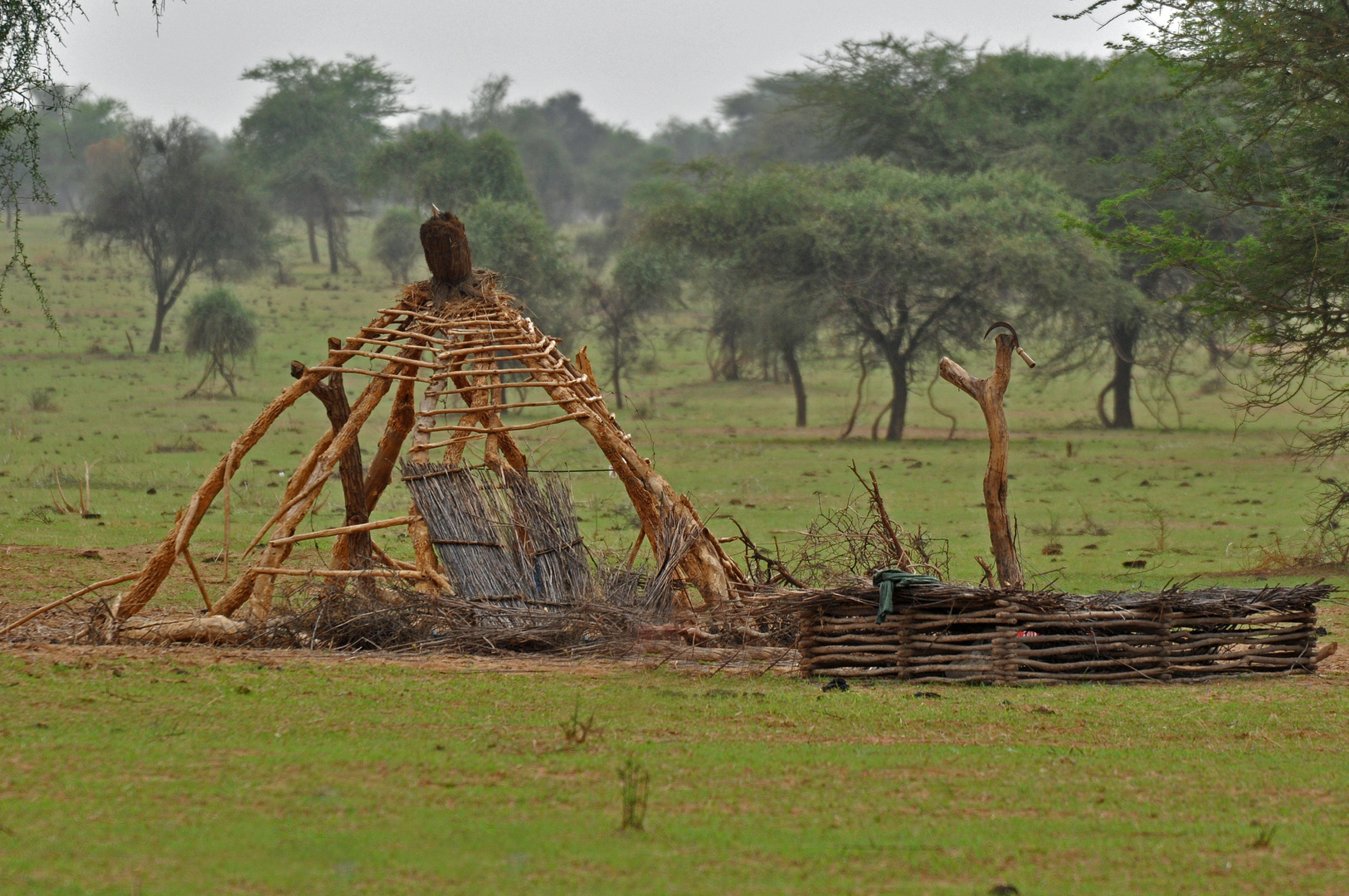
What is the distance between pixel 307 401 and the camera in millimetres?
32375

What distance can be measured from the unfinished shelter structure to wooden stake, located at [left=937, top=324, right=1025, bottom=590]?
1738 millimetres

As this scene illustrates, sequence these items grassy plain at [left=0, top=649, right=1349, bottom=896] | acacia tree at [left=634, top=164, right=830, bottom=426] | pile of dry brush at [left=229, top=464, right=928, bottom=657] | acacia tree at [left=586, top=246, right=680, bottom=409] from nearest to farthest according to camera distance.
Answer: grassy plain at [left=0, top=649, right=1349, bottom=896]
pile of dry brush at [left=229, top=464, right=928, bottom=657]
acacia tree at [left=634, top=164, right=830, bottom=426]
acacia tree at [left=586, top=246, right=680, bottom=409]

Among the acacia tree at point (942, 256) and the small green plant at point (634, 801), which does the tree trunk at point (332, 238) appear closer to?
the acacia tree at point (942, 256)

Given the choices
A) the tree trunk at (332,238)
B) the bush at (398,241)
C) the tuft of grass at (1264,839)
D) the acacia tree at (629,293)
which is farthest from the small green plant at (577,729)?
the tree trunk at (332,238)

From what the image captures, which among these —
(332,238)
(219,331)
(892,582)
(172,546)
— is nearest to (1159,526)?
(892,582)

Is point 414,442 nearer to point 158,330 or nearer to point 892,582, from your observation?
point 892,582

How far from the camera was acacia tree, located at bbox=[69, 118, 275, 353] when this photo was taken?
38.2 metres

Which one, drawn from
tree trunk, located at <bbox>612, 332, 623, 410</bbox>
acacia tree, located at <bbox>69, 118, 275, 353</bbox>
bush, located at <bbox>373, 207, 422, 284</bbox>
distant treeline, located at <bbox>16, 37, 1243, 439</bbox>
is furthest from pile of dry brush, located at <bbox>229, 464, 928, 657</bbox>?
bush, located at <bbox>373, 207, 422, 284</bbox>

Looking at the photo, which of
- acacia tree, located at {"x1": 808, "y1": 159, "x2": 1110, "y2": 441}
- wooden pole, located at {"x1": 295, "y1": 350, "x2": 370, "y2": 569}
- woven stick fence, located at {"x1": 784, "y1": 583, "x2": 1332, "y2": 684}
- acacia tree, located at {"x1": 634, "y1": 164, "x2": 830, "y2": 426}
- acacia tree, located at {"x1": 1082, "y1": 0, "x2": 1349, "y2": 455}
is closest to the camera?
woven stick fence, located at {"x1": 784, "y1": 583, "x2": 1332, "y2": 684}

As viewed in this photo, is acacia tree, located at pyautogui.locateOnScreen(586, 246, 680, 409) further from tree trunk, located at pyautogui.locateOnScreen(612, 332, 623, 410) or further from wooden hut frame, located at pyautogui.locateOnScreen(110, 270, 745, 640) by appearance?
wooden hut frame, located at pyautogui.locateOnScreen(110, 270, 745, 640)

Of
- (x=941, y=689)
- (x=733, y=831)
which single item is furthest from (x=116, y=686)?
(x=941, y=689)

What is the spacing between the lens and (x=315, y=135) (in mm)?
56281

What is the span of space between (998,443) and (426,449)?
11.7 feet

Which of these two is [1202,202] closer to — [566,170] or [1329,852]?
[1329,852]
